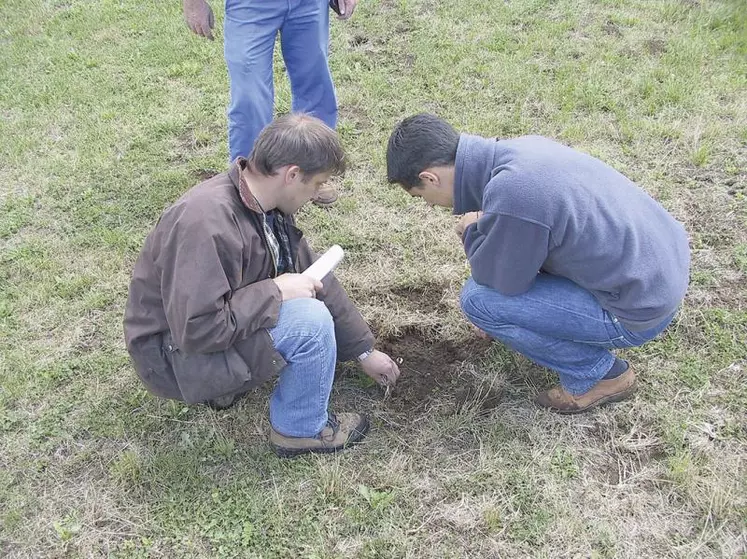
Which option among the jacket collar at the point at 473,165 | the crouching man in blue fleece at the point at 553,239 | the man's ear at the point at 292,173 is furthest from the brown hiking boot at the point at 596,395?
the man's ear at the point at 292,173

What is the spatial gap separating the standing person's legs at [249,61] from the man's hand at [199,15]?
0.24 meters

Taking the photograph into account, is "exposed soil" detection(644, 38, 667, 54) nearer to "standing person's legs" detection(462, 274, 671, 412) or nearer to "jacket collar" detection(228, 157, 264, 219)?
"standing person's legs" detection(462, 274, 671, 412)

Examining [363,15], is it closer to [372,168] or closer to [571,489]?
[372,168]

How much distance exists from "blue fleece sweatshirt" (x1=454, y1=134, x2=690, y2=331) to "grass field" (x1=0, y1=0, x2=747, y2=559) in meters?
0.66

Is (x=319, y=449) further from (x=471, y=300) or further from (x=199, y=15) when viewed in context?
(x=199, y=15)

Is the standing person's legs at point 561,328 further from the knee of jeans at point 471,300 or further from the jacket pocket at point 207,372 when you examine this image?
the jacket pocket at point 207,372

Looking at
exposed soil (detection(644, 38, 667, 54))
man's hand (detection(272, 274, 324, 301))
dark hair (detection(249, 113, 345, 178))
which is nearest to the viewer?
dark hair (detection(249, 113, 345, 178))

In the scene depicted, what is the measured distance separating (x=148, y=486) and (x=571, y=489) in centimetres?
164

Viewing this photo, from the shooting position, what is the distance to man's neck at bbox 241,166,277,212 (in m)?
2.30

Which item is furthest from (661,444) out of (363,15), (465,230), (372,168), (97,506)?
(363,15)

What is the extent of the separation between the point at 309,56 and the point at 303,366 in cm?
215

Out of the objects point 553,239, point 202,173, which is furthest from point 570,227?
point 202,173

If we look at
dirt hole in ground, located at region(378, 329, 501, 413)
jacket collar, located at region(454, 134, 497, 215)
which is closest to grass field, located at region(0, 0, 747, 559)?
dirt hole in ground, located at region(378, 329, 501, 413)

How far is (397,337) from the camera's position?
3.14 metres
